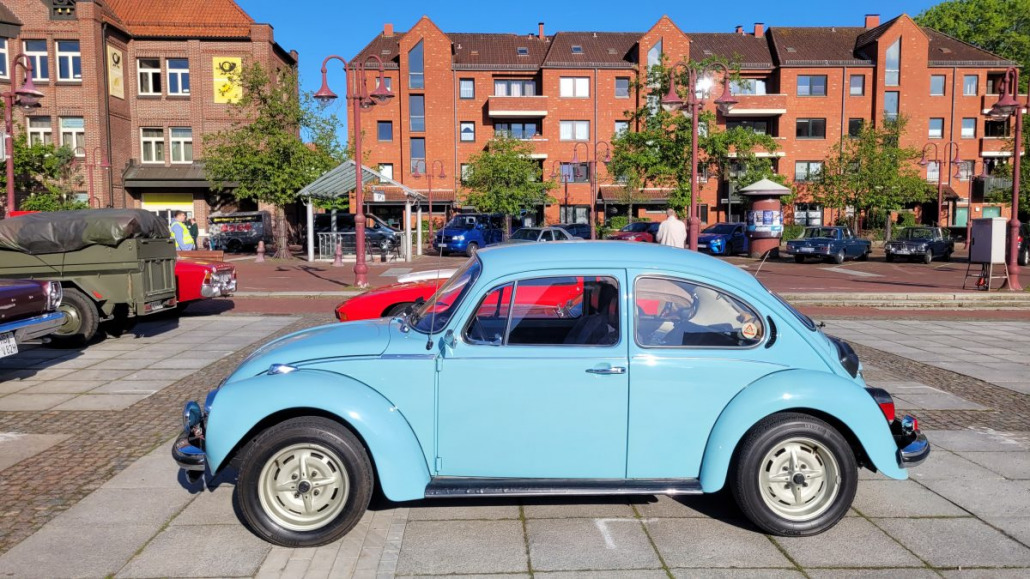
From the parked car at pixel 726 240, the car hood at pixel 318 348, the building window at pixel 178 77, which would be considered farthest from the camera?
the building window at pixel 178 77

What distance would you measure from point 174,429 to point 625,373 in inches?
166

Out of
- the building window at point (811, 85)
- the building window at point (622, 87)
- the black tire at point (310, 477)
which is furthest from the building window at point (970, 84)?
the black tire at point (310, 477)

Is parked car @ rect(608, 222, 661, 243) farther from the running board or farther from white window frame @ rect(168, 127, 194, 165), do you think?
the running board

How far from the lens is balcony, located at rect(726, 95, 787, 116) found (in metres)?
49.8

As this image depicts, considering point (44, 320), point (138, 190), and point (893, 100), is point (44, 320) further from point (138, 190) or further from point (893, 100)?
point (893, 100)

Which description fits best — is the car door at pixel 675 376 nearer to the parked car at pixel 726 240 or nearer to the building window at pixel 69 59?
the parked car at pixel 726 240

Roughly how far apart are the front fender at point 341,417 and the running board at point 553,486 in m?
0.13

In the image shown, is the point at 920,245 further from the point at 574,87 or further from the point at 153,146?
the point at 153,146

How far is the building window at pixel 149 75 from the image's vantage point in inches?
1639

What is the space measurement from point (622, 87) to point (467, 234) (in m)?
22.2

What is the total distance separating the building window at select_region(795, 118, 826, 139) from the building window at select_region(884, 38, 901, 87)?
16.0ft

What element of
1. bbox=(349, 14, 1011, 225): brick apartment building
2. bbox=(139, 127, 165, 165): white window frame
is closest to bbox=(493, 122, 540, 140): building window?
bbox=(349, 14, 1011, 225): brick apartment building

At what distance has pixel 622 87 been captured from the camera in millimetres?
50719

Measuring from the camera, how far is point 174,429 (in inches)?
255
